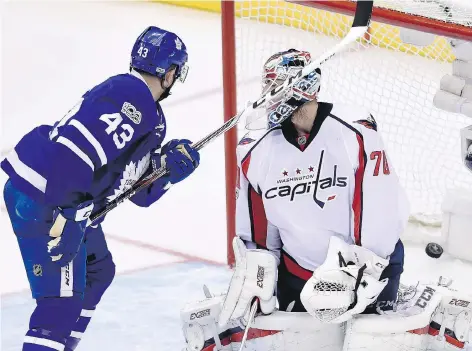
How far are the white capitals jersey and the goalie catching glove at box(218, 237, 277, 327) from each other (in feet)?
0.29

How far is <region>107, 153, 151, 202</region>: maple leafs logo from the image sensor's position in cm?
258

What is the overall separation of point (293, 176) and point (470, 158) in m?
0.71

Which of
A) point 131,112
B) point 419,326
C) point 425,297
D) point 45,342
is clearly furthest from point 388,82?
point 45,342

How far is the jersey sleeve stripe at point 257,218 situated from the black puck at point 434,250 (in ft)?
3.38

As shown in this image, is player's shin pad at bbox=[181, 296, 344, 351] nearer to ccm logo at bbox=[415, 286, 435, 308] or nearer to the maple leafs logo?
ccm logo at bbox=[415, 286, 435, 308]

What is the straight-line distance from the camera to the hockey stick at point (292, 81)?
2.32 meters

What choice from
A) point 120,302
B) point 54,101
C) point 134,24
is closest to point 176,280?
point 120,302

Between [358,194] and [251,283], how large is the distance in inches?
14.7

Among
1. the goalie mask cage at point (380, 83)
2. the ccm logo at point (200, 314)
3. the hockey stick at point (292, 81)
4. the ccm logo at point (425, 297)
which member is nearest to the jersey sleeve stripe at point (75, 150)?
the hockey stick at point (292, 81)

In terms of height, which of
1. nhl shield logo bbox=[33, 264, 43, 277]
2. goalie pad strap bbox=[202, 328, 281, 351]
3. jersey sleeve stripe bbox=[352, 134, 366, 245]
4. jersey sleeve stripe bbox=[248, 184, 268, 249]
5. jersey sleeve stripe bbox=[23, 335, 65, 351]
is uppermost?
jersey sleeve stripe bbox=[352, 134, 366, 245]

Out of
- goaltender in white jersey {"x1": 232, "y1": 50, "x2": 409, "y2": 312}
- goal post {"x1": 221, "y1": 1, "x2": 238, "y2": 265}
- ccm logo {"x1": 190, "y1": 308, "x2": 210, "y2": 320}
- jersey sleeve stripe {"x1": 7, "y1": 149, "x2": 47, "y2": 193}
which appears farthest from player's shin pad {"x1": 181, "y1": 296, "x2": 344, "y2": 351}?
goal post {"x1": 221, "y1": 1, "x2": 238, "y2": 265}

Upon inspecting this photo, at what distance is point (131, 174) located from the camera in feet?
8.56

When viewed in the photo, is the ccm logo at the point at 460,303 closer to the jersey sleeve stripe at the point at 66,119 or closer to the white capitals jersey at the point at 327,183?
the white capitals jersey at the point at 327,183

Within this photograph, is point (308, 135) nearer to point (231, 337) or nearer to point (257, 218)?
point (257, 218)
